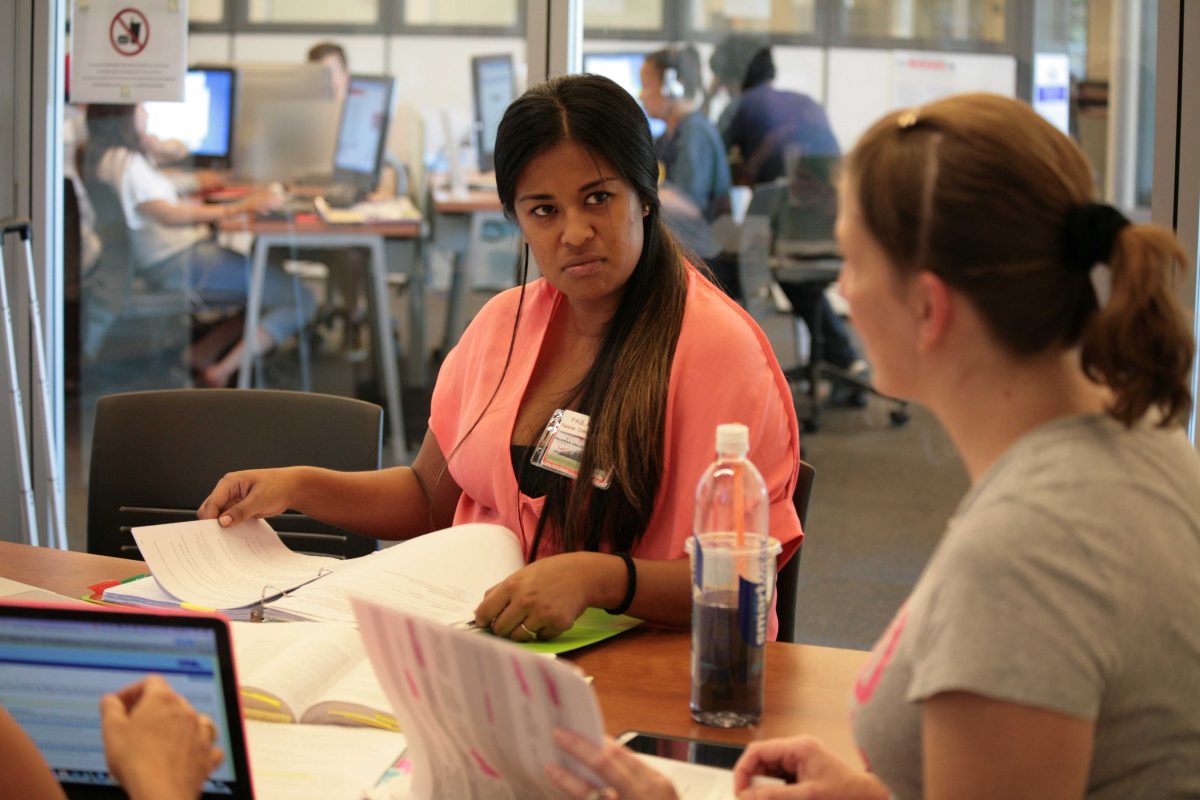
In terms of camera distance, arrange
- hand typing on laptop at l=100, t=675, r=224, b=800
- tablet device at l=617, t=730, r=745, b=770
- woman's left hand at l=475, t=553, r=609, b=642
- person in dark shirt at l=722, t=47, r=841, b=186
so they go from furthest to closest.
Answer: person in dark shirt at l=722, t=47, r=841, b=186
woman's left hand at l=475, t=553, r=609, b=642
tablet device at l=617, t=730, r=745, b=770
hand typing on laptop at l=100, t=675, r=224, b=800

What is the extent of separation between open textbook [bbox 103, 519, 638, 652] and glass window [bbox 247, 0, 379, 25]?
2252 millimetres

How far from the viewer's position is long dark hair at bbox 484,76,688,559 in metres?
1.73

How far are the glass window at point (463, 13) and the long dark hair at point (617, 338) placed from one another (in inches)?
72.4

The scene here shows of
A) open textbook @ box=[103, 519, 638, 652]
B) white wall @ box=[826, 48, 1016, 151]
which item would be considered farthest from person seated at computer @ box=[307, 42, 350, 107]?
open textbook @ box=[103, 519, 638, 652]

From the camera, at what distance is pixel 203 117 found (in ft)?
12.5

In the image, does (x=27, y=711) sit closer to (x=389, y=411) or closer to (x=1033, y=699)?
(x=1033, y=699)

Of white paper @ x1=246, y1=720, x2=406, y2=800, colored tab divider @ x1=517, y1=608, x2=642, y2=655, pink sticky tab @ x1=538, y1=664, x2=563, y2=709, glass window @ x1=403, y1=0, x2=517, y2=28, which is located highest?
glass window @ x1=403, y1=0, x2=517, y2=28

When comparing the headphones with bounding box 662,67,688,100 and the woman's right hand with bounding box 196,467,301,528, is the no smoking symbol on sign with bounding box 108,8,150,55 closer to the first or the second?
the headphones with bounding box 662,67,688,100

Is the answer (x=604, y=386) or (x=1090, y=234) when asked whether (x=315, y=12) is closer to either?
(x=604, y=386)

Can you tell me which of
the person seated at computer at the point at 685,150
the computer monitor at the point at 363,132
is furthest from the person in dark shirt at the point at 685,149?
the computer monitor at the point at 363,132

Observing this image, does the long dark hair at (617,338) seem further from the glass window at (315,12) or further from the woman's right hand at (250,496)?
the glass window at (315,12)

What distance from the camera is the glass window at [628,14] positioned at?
3.41 meters

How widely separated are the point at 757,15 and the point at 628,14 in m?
0.35

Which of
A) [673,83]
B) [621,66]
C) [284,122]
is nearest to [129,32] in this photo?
→ [284,122]
